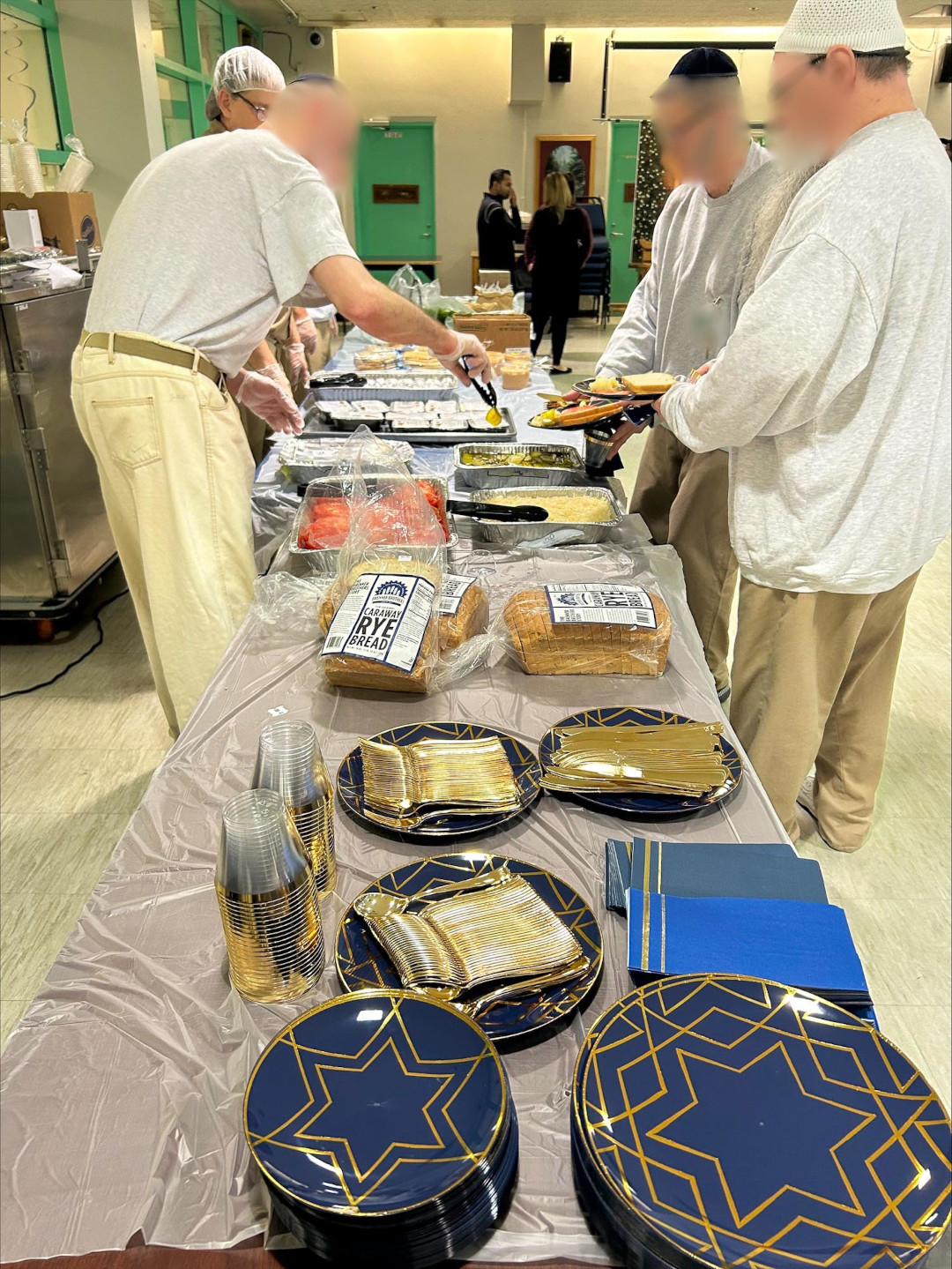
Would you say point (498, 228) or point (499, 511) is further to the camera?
point (498, 228)

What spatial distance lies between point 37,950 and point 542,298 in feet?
22.4

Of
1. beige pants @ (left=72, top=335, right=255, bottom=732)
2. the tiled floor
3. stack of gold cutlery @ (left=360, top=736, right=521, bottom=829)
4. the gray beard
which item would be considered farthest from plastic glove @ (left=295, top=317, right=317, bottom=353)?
stack of gold cutlery @ (left=360, top=736, right=521, bottom=829)

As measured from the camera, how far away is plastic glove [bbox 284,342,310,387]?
11.7ft

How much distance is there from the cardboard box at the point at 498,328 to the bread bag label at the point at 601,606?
305cm

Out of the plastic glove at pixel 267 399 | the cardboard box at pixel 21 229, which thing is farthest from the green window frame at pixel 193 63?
the plastic glove at pixel 267 399

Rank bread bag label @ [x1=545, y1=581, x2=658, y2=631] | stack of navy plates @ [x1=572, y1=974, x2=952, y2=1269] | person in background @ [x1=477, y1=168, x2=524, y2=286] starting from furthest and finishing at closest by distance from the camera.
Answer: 1. person in background @ [x1=477, y1=168, x2=524, y2=286]
2. bread bag label @ [x1=545, y1=581, x2=658, y2=631]
3. stack of navy plates @ [x1=572, y1=974, x2=952, y2=1269]

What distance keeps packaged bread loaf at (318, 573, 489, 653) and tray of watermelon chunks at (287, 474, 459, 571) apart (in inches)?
4.9

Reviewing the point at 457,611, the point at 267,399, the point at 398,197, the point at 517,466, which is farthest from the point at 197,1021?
the point at 398,197

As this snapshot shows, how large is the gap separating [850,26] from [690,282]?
92 cm

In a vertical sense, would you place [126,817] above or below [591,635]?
below

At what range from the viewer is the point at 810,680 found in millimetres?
1811

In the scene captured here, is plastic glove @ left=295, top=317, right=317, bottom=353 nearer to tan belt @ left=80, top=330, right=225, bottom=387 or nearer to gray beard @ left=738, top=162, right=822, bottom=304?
tan belt @ left=80, top=330, right=225, bottom=387

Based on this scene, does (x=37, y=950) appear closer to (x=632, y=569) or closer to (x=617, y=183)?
(x=632, y=569)

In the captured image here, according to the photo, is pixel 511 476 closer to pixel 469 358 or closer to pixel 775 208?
pixel 469 358
